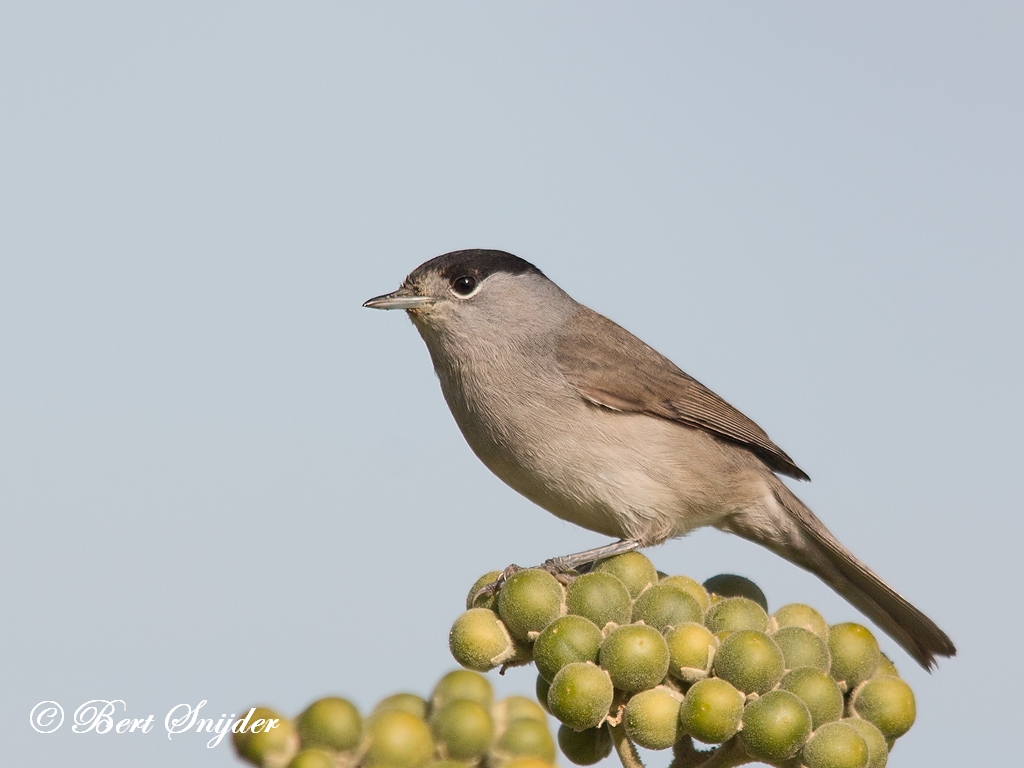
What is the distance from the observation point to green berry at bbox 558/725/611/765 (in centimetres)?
377

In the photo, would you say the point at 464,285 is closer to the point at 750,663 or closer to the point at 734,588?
the point at 734,588

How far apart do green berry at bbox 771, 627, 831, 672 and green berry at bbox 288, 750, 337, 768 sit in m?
1.62

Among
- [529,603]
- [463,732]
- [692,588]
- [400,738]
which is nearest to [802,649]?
[692,588]

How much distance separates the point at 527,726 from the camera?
2508 millimetres

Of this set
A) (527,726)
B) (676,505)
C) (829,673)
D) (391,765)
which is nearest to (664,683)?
(829,673)

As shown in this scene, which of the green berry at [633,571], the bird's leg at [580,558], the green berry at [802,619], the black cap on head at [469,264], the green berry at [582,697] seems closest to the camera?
the green berry at [582,697]

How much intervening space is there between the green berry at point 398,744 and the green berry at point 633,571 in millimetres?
1456

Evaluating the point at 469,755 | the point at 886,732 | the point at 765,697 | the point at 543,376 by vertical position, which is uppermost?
the point at 543,376

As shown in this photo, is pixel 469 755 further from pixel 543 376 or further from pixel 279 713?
pixel 543 376

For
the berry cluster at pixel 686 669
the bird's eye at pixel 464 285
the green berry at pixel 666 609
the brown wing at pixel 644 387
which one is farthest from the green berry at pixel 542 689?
the bird's eye at pixel 464 285

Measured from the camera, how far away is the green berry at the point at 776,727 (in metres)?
3.13

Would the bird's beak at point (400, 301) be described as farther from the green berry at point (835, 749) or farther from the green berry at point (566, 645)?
the green berry at point (835, 749)

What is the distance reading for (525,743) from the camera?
246 cm

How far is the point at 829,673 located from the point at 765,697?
0.49 m
